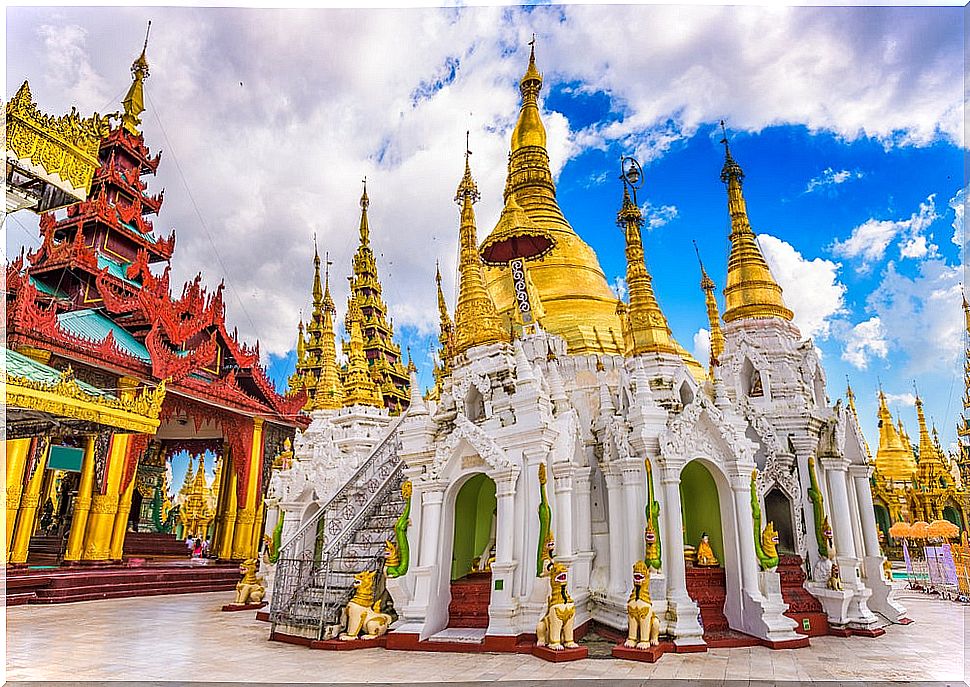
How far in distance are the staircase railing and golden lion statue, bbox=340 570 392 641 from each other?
1.28 ft

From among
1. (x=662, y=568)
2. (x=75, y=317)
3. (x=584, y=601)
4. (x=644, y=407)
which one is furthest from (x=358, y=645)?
(x=75, y=317)

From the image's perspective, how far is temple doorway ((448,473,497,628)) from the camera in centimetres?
916

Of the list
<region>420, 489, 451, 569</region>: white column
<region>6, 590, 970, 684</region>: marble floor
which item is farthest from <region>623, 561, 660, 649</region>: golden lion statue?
<region>420, 489, 451, 569</region>: white column

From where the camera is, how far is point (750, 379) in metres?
12.6

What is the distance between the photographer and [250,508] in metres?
22.3

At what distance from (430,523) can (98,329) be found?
14.4 m

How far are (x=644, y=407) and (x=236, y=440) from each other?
56.8 ft

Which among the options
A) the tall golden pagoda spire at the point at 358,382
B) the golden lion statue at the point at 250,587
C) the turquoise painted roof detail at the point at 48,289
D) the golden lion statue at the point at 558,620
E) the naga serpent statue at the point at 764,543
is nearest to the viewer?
the golden lion statue at the point at 558,620

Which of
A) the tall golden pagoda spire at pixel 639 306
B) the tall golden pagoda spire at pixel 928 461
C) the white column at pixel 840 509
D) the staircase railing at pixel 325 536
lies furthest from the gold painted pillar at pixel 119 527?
the tall golden pagoda spire at pixel 928 461

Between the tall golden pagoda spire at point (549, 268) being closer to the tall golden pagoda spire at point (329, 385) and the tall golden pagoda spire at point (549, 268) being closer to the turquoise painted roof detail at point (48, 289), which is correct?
the tall golden pagoda spire at point (329, 385)

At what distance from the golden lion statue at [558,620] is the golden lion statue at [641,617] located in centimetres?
72

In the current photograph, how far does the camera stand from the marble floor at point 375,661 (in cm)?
673

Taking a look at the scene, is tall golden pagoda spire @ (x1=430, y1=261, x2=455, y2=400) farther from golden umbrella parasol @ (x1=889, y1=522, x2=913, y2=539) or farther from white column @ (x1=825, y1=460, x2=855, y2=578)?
golden umbrella parasol @ (x1=889, y1=522, x2=913, y2=539)

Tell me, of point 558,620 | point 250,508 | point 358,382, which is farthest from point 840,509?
point 250,508
